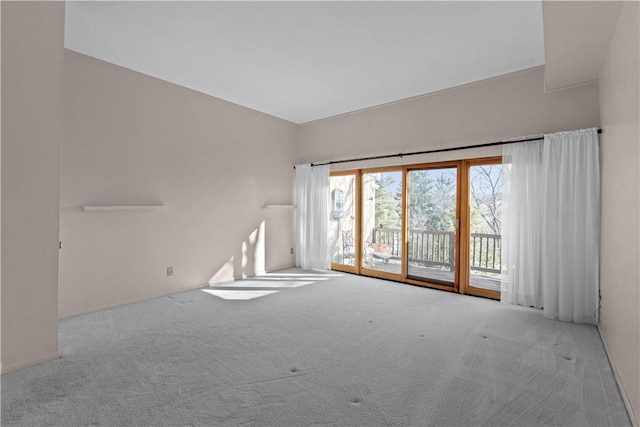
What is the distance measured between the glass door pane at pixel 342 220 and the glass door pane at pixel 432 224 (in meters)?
1.09

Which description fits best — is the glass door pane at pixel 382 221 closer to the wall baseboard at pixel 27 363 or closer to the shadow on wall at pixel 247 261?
the shadow on wall at pixel 247 261

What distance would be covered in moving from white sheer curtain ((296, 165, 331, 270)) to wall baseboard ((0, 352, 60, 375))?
387cm

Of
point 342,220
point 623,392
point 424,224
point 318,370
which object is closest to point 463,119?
point 424,224

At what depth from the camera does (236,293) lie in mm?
4223

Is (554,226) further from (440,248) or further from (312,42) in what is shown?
(312,42)

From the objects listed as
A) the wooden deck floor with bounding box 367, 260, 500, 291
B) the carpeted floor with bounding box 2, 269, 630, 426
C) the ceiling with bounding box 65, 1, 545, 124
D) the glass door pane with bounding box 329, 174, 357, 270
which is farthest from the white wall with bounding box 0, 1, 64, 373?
the wooden deck floor with bounding box 367, 260, 500, 291

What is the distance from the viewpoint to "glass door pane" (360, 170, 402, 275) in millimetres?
5023

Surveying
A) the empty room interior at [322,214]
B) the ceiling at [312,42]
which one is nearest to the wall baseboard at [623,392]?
the empty room interior at [322,214]

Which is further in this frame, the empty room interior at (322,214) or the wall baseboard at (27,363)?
the wall baseboard at (27,363)

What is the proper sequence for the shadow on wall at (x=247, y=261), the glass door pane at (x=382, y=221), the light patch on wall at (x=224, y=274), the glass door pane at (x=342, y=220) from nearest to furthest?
1. the light patch on wall at (x=224, y=274)
2. the shadow on wall at (x=247, y=261)
3. the glass door pane at (x=382, y=221)
4. the glass door pane at (x=342, y=220)

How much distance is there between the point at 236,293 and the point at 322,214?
2133 millimetres

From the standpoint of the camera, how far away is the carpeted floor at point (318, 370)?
179 cm

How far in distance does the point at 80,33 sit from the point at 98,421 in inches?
131

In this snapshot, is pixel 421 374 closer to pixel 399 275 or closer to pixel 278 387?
pixel 278 387
